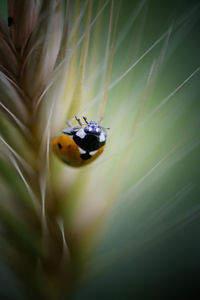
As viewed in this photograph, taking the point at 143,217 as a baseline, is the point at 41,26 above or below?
above

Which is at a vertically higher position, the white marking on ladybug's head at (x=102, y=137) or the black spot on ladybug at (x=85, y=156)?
the white marking on ladybug's head at (x=102, y=137)

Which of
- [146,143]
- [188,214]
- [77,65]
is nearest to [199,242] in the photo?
[188,214]

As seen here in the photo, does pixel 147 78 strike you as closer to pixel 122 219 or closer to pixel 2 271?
pixel 122 219

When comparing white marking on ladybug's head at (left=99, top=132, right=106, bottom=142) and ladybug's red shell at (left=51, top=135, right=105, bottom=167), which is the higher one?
ladybug's red shell at (left=51, top=135, right=105, bottom=167)
